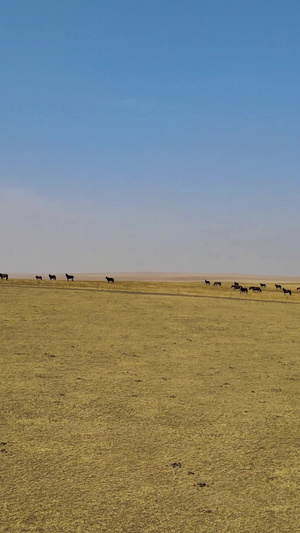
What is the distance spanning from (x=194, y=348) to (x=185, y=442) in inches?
406

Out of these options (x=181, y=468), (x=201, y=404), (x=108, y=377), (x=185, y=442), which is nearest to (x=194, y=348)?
(x=108, y=377)

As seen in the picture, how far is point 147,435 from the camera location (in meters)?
8.59

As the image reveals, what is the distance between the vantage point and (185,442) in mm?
8289

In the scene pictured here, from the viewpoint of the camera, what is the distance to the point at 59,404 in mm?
10445

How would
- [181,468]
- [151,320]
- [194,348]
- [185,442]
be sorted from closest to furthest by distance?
1. [181,468]
2. [185,442]
3. [194,348]
4. [151,320]

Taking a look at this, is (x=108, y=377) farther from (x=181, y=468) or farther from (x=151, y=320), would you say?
(x=151, y=320)

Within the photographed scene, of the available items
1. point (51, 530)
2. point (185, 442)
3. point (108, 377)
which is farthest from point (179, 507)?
point (108, 377)

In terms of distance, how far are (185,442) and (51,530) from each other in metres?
3.42

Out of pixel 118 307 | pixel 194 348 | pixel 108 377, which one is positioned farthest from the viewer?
pixel 118 307

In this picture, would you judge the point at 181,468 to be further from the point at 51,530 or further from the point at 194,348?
the point at 194,348

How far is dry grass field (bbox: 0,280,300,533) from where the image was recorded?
587cm

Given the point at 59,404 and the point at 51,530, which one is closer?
the point at 51,530

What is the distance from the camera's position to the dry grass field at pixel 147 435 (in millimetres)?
5867

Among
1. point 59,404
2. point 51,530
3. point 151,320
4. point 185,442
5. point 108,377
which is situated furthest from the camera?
point 151,320
